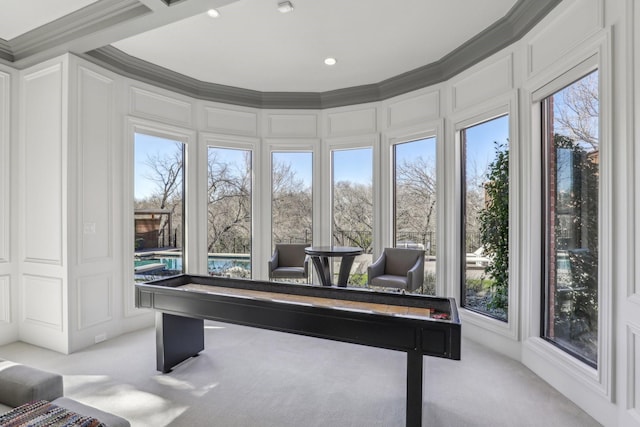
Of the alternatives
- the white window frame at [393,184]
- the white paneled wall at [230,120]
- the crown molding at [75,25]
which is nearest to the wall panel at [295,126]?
the white paneled wall at [230,120]

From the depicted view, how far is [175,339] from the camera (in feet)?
9.98

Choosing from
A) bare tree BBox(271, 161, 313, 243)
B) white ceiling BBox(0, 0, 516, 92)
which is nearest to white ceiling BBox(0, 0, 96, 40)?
white ceiling BBox(0, 0, 516, 92)

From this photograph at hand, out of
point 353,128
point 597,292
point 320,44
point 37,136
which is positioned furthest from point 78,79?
point 597,292

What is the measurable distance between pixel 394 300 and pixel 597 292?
144 cm

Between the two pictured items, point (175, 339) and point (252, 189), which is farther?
point (252, 189)

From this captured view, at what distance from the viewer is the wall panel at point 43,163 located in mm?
3477

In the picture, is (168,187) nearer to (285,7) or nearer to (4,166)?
(4,166)

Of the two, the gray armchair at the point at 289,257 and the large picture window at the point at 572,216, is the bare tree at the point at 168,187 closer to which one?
the gray armchair at the point at 289,257

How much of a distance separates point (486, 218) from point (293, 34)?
2.88 m

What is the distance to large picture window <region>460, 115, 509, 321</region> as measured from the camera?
11.9 ft

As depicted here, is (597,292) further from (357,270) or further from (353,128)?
(353,128)

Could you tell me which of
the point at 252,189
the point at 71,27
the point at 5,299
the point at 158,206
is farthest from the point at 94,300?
the point at 71,27

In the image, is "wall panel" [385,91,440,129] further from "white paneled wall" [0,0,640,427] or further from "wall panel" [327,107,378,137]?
"wall panel" [327,107,378,137]

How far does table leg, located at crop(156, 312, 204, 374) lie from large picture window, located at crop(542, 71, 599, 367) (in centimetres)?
317
